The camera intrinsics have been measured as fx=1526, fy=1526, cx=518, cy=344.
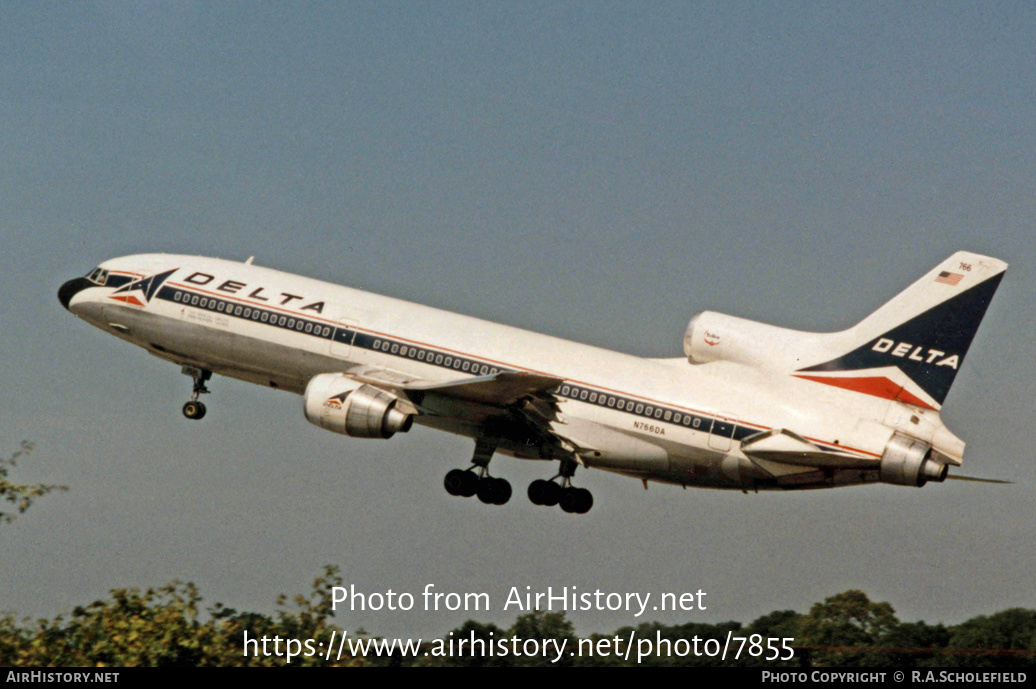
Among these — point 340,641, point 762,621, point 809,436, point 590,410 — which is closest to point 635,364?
point 590,410

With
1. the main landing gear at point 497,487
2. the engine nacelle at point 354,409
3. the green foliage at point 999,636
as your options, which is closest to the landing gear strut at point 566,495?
the main landing gear at point 497,487

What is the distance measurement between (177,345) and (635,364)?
16.6 m

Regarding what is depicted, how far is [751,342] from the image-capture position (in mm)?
50000

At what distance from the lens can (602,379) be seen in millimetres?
49688

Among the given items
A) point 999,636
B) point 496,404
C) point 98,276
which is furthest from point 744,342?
point 98,276

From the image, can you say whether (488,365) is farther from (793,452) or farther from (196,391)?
(196,391)

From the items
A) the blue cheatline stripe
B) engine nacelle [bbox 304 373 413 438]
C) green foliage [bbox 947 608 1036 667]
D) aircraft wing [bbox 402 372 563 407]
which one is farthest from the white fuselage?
green foliage [bbox 947 608 1036 667]

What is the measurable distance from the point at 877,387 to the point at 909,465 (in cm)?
329

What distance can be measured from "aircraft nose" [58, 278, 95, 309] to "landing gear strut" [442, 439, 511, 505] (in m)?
16.3

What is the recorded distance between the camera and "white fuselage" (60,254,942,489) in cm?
4766

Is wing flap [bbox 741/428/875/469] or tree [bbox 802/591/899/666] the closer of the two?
wing flap [bbox 741/428/875/469]

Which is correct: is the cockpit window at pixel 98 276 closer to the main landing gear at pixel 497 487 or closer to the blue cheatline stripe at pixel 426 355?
the blue cheatline stripe at pixel 426 355

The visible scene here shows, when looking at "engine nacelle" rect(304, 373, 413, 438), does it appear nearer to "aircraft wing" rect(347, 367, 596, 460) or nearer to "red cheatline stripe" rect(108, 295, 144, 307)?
"aircraft wing" rect(347, 367, 596, 460)

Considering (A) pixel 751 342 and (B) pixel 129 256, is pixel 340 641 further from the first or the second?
(B) pixel 129 256
